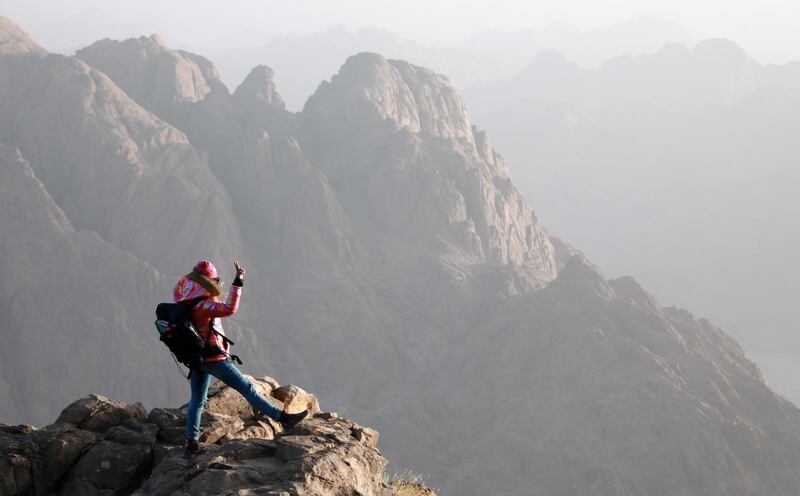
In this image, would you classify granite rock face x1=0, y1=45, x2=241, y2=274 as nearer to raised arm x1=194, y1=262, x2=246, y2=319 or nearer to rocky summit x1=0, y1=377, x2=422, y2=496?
rocky summit x1=0, y1=377, x2=422, y2=496

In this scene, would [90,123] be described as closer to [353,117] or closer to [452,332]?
[353,117]

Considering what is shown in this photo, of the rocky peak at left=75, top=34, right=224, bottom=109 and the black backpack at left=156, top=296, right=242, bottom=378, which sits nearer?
the black backpack at left=156, top=296, right=242, bottom=378

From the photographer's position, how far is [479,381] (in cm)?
8056

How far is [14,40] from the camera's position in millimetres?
101812

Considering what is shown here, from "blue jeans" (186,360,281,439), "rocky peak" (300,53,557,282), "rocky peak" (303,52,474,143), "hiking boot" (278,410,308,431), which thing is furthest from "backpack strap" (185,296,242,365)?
"rocky peak" (303,52,474,143)

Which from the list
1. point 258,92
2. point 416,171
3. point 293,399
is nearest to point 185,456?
point 293,399

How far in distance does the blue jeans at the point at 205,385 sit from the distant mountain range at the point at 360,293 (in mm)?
54738

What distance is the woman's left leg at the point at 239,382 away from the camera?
13.4m

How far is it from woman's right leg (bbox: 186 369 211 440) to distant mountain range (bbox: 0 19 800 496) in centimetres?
5516

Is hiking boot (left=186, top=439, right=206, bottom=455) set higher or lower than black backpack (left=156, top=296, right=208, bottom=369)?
lower

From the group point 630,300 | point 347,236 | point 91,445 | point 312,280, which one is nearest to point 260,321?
point 312,280

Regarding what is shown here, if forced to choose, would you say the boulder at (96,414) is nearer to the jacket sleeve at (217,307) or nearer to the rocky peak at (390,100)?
the jacket sleeve at (217,307)

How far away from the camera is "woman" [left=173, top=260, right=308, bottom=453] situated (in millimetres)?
12945

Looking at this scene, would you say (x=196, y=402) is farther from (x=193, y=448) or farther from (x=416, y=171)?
(x=416, y=171)
